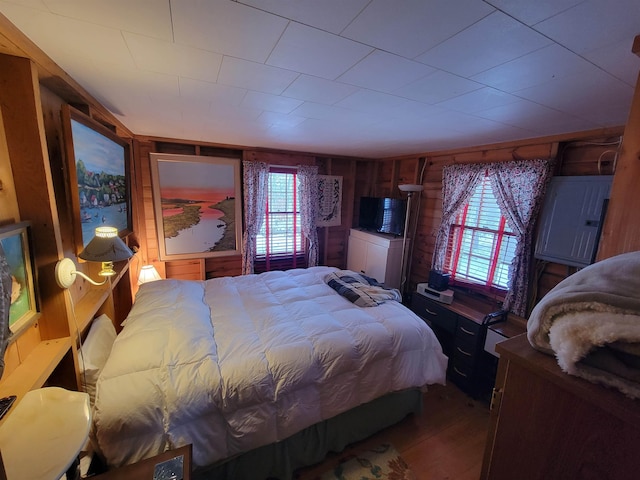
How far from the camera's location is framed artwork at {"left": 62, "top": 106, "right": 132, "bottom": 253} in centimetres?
129

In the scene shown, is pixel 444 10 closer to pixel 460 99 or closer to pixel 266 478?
pixel 460 99

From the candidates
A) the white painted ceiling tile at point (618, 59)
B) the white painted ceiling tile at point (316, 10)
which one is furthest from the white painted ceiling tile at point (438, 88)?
the white painted ceiling tile at point (316, 10)

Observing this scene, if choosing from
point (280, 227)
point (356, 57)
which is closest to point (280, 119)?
point (356, 57)

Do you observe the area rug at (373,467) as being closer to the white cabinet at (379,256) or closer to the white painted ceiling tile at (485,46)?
the white cabinet at (379,256)

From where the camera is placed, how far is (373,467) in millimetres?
1676

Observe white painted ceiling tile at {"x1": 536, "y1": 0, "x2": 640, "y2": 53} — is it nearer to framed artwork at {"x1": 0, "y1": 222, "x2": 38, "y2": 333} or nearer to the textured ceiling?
the textured ceiling

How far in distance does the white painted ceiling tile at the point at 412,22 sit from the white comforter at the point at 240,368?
62.6 inches

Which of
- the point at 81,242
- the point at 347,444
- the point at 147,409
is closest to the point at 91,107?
the point at 81,242

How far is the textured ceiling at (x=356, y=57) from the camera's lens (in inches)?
30.9

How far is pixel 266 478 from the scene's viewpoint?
5.02 feet

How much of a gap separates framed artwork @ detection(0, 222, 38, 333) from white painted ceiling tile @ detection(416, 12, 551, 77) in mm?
1618

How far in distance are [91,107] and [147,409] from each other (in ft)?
6.13

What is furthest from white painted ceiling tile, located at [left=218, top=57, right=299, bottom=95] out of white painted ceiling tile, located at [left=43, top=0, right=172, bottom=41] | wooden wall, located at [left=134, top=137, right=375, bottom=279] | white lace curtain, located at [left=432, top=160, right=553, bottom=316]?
white lace curtain, located at [left=432, top=160, right=553, bottom=316]

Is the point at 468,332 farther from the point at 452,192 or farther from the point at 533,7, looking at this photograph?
the point at 533,7
